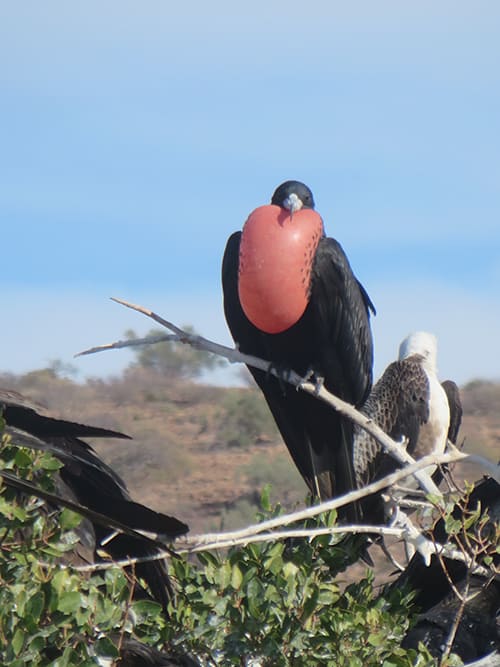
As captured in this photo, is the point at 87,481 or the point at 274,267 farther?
the point at 274,267

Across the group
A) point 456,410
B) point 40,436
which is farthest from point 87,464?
point 456,410

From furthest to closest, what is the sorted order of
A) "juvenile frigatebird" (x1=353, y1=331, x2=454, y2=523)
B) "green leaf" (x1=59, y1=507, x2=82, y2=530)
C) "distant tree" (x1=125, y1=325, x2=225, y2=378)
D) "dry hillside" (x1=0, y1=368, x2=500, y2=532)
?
"distant tree" (x1=125, y1=325, x2=225, y2=378), "dry hillside" (x1=0, y1=368, x2=500, y2=532), "juvenile frigatebird" (x1=353, y1=331, x2=454, y2=523), "green leaf" (x1=59, y1=507, x2=82, y2=530)

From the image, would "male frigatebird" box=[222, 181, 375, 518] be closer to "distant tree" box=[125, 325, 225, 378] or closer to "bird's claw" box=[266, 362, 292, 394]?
"bird's claw" box=[266, 362, 292, 394]

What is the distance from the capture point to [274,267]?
4797 mm

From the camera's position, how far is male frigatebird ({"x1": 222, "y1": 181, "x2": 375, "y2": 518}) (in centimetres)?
485

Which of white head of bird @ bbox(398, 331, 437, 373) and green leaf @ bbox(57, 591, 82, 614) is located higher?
white head of bird @ bbox(398, 331, 437, 373)

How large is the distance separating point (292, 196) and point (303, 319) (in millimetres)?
486

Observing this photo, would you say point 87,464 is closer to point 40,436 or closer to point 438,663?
point 40,436

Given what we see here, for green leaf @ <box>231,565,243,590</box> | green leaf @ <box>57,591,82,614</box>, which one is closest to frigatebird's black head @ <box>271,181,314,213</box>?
green leaf @ <box>231,565,243,590</box>

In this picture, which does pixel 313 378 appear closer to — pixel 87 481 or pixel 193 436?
pixel 87 481

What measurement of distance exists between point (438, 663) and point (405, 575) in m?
0.43

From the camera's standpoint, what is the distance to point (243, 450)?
24.3m

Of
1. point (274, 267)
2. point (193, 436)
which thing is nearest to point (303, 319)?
point (274, 267)

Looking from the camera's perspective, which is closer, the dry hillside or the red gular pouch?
the red gular pouch
